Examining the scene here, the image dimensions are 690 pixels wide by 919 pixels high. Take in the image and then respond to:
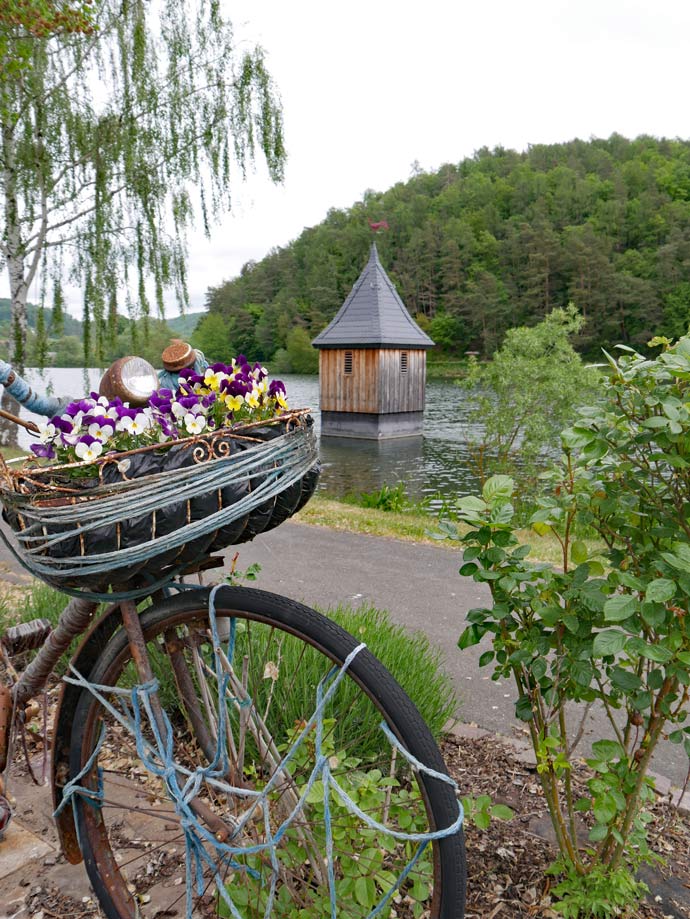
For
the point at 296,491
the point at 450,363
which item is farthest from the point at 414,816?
the point at 450,363

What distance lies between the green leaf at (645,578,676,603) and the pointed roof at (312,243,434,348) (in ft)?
108

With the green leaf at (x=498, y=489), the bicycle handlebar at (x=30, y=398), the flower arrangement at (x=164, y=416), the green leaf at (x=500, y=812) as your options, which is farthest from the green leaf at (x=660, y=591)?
A: the bicycle handlebar at (x=30, y=398)

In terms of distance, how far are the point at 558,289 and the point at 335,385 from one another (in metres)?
53.3

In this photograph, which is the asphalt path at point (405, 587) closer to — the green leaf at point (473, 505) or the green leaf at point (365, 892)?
the green leaf at point (365, 892)

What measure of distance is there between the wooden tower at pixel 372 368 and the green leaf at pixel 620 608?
32552 mm

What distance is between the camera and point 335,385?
1405 inches

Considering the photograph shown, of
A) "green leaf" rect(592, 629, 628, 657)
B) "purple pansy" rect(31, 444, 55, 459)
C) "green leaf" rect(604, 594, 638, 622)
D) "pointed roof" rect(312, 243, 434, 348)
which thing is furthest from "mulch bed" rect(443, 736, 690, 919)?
"pointed roof" rect(312, 243, 434, 348)

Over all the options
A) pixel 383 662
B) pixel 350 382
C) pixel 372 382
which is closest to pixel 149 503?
pixel 383 662

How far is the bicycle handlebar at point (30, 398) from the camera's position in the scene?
166 cm

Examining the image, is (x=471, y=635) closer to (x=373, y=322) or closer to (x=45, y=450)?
(x=45, y=450)

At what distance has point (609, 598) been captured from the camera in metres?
1.50

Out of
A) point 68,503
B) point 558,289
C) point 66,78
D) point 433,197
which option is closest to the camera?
point 68,503

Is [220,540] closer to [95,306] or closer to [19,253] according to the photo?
[95,306]

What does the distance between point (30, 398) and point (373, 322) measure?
34.2 m
